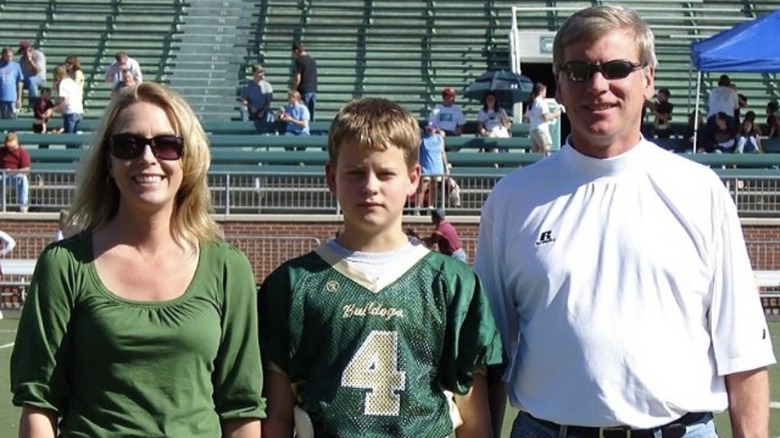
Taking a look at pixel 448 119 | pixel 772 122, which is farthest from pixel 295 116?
pixel 772 122

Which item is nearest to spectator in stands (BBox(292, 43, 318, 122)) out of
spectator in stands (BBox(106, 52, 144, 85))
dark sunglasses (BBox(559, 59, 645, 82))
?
spectator in stands (BBox(106, 52, 144, 85))

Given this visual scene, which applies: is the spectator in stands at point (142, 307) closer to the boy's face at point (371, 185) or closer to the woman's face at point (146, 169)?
the woman's face at point (146, 169)

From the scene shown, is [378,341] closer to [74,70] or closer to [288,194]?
[288,194]

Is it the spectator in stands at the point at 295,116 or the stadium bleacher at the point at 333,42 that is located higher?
the stadium bleacher at the point at 333,42

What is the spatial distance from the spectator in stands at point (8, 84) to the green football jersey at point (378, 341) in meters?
22.6

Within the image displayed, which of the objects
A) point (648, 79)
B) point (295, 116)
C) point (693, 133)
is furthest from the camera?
point (295, 116)

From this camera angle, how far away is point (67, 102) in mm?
25141

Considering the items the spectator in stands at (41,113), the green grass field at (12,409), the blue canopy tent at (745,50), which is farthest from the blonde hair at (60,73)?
the blue canopy tent at (745,50)

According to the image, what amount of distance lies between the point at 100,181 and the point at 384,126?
2.53 ft

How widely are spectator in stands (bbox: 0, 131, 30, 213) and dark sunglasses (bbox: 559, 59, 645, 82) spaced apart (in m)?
17.4

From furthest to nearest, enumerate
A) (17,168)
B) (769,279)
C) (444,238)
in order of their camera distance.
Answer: (17,168)
(769,279)
(444,238)

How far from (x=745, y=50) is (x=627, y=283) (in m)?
19.1

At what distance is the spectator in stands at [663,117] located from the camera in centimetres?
2486

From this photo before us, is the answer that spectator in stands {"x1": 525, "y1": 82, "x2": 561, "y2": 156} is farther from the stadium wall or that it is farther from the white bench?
the white bench
